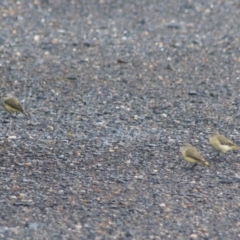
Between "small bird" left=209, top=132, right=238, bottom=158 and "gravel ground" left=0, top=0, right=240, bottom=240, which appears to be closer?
"gravel ground" left=0, top=0, right=240, bottom=240

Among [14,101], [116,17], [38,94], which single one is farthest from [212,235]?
[116,17]

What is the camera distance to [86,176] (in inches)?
318

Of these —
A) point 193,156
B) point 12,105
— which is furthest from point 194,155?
point 12,105

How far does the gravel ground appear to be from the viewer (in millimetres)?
7149

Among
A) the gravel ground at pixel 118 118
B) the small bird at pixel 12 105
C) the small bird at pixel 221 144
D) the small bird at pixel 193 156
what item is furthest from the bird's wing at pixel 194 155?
the small bird at pixel 12 105

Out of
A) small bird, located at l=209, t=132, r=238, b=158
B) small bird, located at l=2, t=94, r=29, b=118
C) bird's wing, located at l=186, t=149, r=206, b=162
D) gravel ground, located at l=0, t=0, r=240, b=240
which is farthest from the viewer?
small bird, located at l=2, t=94, r=29, b=118

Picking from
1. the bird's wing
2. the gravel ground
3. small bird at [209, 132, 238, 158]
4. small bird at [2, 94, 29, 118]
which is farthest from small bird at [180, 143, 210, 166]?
small bird at [2, 94, 29, 118]

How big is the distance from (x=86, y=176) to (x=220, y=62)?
4767 mm

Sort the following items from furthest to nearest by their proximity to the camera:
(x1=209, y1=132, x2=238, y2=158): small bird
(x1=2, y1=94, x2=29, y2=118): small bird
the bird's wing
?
(x1=2, y1=94, x2=29, y2=118): small bird → (x1=209, y1=132, x2=238, y2=158): small bird → the bird's wing

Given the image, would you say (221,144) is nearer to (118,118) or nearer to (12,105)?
(118,118)

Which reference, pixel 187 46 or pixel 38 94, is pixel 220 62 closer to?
pixel 187 46

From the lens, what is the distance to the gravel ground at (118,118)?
715cm

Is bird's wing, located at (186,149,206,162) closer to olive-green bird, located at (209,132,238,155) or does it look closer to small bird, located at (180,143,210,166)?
small bird, located at (180,143,210,166)

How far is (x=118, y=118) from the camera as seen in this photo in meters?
9.98
